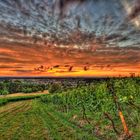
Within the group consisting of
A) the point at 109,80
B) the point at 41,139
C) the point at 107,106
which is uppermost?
the point at 109,80

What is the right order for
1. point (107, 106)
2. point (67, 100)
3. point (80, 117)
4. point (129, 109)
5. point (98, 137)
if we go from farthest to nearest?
1. point (67, 100)
2. point (80, 117)
3. point (129, 109)
4. point (107, 106)
5. point (98, 137)

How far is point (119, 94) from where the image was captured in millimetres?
32469

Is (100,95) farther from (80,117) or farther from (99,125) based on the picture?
(99,125)

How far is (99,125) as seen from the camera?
98.1ft

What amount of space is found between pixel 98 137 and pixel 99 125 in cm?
568

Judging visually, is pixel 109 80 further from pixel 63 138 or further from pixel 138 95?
pixel 138 95

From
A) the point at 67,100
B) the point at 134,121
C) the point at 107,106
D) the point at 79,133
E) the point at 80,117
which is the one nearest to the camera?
the point at 79,133

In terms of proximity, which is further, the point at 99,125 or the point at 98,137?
the point at 99,125

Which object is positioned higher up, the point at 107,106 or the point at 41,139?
the point at 107,106

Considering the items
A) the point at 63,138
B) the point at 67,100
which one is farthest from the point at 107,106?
the point at 67,100

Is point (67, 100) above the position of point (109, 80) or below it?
below

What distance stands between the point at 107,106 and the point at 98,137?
823 centimetres

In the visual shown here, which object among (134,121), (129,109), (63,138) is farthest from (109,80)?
(129,109)

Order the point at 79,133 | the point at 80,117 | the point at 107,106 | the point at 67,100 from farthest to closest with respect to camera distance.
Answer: the point at 67,100 < the point at 80,117 < the point at 107,106 < the point at 79,133
